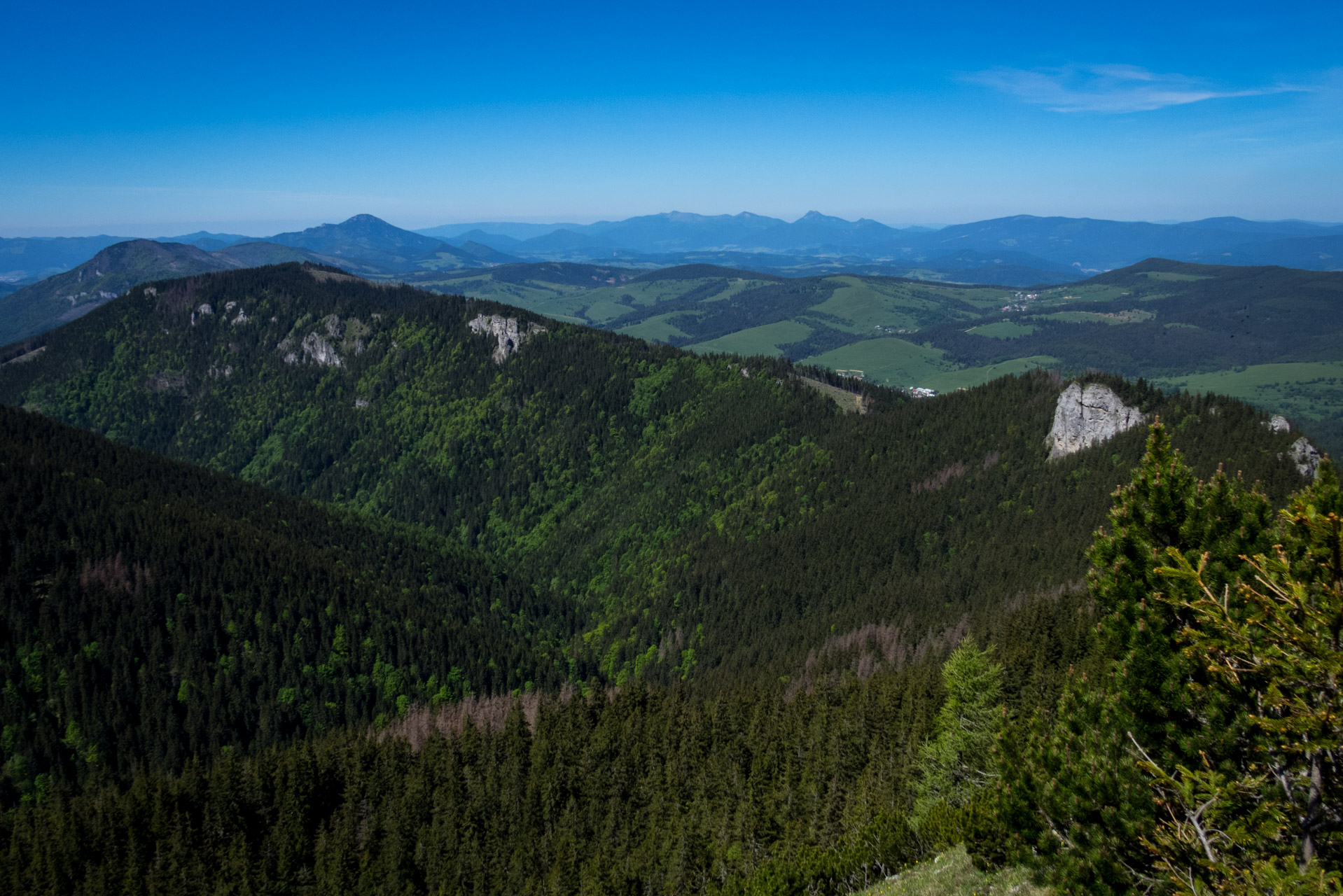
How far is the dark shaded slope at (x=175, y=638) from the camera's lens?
418 ft

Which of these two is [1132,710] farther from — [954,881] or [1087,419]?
[1087,419]

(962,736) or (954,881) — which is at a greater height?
(954,881)

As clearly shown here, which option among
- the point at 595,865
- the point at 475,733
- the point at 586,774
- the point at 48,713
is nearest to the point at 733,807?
the point at 595,865

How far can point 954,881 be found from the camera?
32.8m

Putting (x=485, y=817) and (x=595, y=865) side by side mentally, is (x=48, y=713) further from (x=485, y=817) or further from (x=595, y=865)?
(x=595, y=865)

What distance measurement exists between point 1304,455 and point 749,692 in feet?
367

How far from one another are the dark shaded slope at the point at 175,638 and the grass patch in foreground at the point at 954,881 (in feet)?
425

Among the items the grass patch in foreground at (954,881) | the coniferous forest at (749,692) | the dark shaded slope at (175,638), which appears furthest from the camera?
the dark shaded slope at (175,638)

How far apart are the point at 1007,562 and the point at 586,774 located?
9319 cm

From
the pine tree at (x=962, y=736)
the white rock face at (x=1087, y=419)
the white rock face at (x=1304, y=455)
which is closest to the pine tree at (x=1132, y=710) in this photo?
the pine tree at (x=962, y=736)

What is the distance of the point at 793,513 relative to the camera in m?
200

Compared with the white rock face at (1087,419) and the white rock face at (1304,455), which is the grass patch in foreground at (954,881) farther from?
the white rock face at (1087,419)

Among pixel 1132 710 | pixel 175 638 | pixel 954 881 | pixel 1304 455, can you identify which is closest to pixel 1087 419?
pixel 1304 455

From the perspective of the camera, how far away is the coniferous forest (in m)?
19.9
